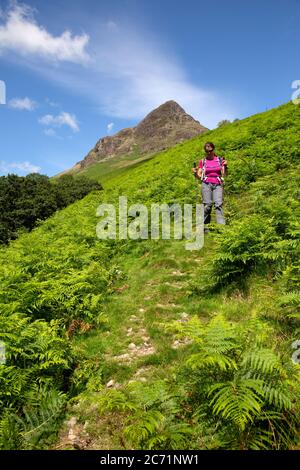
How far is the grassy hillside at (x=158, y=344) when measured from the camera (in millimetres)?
4406

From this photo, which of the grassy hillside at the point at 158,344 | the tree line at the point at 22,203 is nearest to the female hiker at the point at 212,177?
the grassy hillside at the point at 158,344

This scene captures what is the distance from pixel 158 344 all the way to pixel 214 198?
7023mm

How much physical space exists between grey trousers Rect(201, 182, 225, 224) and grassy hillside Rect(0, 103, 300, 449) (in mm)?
1007

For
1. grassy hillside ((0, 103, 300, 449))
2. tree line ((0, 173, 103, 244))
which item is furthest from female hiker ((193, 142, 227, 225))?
tree line ((0, 173, 103, 244))

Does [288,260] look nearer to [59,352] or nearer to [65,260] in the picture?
[59,352]

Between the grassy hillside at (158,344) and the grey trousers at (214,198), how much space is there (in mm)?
1007

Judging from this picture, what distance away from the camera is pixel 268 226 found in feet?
31.3

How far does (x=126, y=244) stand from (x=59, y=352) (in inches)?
314

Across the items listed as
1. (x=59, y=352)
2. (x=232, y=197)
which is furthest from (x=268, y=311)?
(x=232, y=197)

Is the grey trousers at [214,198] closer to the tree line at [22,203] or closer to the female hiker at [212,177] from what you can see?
the female hiker at [212,177]

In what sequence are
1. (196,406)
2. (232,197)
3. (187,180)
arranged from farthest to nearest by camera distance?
(187,180)
(232,197)
(196,406)

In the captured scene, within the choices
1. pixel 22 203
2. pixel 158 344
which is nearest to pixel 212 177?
pixel 158 344

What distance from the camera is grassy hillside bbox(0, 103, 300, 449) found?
4.41 metres

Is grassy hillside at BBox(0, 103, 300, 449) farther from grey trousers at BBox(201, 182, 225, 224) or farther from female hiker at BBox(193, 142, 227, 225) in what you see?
female hiker at BBox(193, 142, 227, 225)
